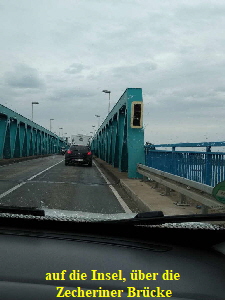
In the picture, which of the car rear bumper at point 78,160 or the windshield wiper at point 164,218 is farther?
the car rear bumper at point 78,160

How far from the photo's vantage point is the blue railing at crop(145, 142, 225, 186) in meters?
Result: 6.60

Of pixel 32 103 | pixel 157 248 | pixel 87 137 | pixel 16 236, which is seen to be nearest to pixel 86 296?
pixel 157 248

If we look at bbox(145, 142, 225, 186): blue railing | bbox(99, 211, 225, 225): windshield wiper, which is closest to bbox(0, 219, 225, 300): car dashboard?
bbox(99, 211, 225, 225): windshield wiper

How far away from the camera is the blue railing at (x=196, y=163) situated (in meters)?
6.60

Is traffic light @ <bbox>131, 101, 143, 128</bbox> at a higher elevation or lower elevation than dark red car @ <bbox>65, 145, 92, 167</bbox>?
higher

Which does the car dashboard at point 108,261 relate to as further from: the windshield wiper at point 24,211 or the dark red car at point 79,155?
the dark red car at point 79,155

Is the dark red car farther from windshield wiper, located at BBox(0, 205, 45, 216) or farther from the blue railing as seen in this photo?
windshield wiper, located at BBox(0, 205, 45, 216)

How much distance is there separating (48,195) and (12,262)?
28.3 ft

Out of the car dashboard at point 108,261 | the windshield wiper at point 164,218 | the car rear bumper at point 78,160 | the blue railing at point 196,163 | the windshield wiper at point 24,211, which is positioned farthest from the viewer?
the car rear bumper at point 78,160

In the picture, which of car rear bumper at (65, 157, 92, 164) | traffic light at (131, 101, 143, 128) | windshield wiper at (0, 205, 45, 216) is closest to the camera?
windshield wiper at (0, 205, 45, 216)

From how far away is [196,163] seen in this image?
26.0 feet

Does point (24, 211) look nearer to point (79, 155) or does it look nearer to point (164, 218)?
point (164, 218)

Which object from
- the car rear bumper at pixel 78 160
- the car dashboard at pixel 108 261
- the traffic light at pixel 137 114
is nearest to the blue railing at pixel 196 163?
the traffic light at pixel 137 114

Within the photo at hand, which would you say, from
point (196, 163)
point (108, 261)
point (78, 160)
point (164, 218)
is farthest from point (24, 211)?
point (78, 160)
